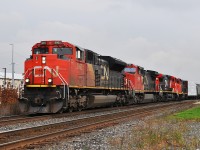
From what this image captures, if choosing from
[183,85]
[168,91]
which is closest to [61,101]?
[168,91]

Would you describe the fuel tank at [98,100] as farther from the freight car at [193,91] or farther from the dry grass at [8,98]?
the freight car at [193,91]

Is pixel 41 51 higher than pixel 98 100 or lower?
higher

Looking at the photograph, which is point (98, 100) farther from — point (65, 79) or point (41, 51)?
point (41, 51)

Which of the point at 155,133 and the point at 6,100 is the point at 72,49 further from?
the point at 155,133

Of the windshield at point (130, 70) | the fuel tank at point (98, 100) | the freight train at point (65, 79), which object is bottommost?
the fuel tank at point (98, 100)

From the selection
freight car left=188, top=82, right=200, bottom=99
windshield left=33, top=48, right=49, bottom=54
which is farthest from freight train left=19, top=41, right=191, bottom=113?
freight car left=188, top=82, right=200, bottom=99

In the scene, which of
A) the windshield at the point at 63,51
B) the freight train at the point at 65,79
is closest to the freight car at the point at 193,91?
the freight train at the point at 65,79

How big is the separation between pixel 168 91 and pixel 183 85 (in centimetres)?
1477

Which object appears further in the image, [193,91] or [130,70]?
[193,91]

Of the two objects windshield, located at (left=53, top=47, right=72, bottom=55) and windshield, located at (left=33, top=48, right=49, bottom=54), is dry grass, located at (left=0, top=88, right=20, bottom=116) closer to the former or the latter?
windshield, located at (left=33, top=48, right=49, bottom=54)

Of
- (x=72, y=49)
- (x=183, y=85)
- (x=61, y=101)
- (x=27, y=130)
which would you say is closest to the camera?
(x=27, y=130)

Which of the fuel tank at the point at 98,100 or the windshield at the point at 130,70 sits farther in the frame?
the windshield at the point at 130,70

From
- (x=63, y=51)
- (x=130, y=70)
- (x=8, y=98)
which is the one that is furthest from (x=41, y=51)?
(x=130, y=70)

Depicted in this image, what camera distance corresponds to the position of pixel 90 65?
20.8 metres
